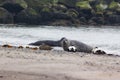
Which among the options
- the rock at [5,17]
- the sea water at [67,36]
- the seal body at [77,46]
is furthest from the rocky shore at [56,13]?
the seal body at [77,46]

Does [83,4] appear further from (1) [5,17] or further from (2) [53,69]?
(2) [53,69]

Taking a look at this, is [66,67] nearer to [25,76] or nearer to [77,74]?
[77,74]

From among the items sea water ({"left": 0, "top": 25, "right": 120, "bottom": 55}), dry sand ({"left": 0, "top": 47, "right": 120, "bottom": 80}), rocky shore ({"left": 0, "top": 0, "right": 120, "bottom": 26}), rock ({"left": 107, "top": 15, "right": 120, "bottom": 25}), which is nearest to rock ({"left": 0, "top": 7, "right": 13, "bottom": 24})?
rocky shore ({"left": 0, "top": 0, "right": 120, "bottom": 26})

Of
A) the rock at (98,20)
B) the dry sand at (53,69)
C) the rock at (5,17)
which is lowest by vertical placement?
the rock at (98,20)

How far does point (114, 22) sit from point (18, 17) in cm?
1460

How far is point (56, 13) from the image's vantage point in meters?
60.8

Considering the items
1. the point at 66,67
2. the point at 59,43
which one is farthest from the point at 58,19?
the point at 66,67

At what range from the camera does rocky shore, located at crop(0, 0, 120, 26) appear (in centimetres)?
6053

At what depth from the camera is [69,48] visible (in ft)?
61.8

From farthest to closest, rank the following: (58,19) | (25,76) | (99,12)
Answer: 1. (99,12)
2. (58,19)
3. (25,76)

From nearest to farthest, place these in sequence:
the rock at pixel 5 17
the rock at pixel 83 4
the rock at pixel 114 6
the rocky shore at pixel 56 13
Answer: the rock at pixel 5 17 < the rocky shore at pixel 56 13 < the rock at pixel 83 4 < the rock at pixel 114 6

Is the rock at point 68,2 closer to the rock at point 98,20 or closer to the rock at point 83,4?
the rock at point 83,4

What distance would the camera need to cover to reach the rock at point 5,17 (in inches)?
2357

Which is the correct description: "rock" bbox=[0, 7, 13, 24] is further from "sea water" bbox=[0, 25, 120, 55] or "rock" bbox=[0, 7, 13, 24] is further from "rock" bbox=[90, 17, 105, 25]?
"sea water" bbox=[0, 25, 120, 55]
